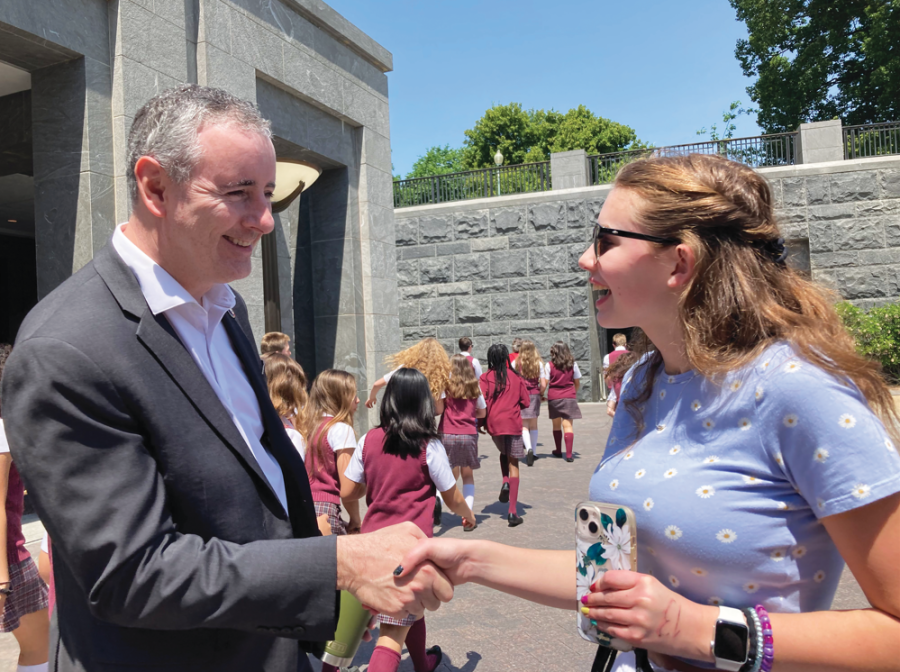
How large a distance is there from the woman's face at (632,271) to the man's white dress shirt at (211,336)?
3.19ft

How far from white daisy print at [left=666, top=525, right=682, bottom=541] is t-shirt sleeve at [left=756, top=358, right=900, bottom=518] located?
0.85ft

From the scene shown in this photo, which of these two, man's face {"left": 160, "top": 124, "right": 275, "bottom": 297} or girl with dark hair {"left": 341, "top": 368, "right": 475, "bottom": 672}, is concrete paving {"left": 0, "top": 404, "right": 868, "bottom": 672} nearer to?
girl with dark hair {"left": 341, "top": 368, "right": 475, "bottom": 672}

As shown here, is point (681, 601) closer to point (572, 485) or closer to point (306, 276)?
point (572, 485)

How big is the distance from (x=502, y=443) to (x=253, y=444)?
630cm

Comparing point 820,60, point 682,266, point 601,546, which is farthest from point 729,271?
point 820,60

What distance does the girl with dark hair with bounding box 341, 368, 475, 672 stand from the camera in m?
4.06

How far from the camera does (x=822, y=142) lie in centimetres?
1580

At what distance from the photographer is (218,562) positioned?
4.66 feet

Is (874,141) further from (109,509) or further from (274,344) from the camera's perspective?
(109,509)

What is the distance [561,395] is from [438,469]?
700 cm

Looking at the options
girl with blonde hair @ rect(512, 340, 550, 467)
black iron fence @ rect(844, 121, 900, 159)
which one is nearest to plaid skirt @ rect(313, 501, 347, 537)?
girl with blonde hair @ rect(512, 340, 550, 467)

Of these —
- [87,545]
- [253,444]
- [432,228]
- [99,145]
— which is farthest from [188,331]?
[432,228]

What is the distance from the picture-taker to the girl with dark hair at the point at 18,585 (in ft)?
10.5

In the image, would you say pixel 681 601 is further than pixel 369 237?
No
